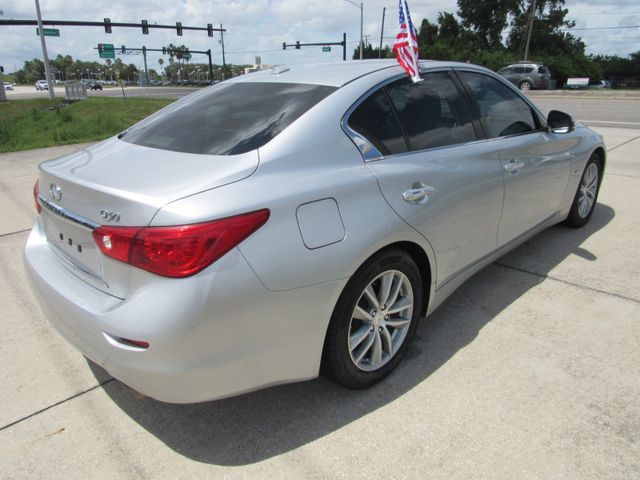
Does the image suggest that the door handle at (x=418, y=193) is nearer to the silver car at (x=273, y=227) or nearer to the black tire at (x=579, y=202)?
the silver car at (x=273, y=227)

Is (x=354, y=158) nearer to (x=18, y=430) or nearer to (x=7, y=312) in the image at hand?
(x=18, y=430)

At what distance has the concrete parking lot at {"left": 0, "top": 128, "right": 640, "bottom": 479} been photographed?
6.96 feet

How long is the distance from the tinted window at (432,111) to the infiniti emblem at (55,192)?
A: 1713 millimetres

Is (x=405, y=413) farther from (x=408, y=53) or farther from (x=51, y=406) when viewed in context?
(x=408, y=53)

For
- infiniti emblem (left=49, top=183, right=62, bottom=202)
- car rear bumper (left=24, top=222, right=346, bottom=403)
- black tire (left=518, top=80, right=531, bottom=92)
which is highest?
infiniti emblem (left=49, top=183, right=62, bottom=202)

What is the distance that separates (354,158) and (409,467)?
1372mm

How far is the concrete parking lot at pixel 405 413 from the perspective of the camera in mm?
2121

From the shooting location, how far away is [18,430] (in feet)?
7.72

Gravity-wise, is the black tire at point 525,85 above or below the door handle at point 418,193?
below

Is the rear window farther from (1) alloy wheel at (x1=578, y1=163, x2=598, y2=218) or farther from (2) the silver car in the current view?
(1) alloy wheel at (x1=578, y1=163, x2=598, y2=218)

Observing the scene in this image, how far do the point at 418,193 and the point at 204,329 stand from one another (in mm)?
1298

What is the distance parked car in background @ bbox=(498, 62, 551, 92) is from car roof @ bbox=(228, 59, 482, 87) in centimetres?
2851

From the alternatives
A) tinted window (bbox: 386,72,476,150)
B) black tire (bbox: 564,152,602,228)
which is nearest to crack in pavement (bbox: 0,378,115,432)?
tinted window (bbox: 386,72,476,150)

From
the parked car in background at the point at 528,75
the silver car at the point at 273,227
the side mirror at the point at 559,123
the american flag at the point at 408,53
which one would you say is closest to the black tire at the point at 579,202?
the side mirror at the point at 559,123
